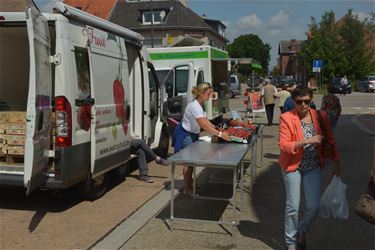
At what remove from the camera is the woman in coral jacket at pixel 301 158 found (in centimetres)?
494

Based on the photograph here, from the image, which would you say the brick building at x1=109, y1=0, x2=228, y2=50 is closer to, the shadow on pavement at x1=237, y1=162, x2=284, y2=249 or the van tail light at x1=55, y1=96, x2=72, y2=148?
the shadow on pavement at x1=237, y1=162, x2=284, y2=249

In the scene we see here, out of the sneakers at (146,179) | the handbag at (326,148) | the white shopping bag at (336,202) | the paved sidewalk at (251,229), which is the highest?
the handbag at (326,148)

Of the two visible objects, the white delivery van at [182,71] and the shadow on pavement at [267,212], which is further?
the white delivery van at [182,71]

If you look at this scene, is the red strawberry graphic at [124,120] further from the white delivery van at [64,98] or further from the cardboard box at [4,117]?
the cardboard box at [4,117]

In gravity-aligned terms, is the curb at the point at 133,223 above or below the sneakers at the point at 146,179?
below

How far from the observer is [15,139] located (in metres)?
7.02

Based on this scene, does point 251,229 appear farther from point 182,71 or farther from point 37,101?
point 182,71

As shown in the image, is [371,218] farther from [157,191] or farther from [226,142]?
[157,191]

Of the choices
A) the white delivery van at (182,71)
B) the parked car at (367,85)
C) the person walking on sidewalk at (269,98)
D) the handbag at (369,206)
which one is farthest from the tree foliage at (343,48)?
the handbag at (369,206)

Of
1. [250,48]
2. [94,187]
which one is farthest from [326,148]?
[250,48]

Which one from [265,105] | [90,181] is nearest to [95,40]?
[90,181]

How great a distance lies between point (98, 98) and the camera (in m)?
7.06

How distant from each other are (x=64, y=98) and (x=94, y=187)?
5.15ft

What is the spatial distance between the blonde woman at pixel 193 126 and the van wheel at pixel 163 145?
3.34 metres
